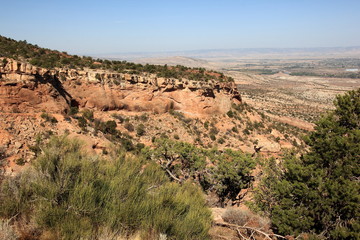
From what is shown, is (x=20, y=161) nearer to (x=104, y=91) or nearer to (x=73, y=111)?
(x=73, y=111)

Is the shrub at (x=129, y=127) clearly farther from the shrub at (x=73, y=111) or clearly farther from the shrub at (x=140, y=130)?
the shrub at (x=73, y=111)

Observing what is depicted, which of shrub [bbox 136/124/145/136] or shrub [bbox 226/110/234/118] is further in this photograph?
shrub [bbox 226/110/234/118]

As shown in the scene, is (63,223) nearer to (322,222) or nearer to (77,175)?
(77,175)

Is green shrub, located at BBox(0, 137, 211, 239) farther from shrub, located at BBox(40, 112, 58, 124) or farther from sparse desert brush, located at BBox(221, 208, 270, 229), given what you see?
shrub, located at BBox(40, 112, 58, 124)

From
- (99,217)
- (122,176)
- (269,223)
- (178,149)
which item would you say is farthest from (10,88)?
(269,223)

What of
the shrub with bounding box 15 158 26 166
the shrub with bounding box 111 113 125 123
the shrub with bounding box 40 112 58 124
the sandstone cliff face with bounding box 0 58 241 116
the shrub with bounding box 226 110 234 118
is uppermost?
the sandstone cliff face with bounding box 0 58 241 116

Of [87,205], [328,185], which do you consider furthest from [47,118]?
[328,185]

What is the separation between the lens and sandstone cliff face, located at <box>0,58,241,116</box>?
17.4 metres

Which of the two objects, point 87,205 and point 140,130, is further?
point 140,130

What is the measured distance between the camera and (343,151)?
9422 mm

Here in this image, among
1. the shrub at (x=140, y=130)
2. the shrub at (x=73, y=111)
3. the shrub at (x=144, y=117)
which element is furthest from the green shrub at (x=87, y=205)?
the shrub at (x=144, y=117)

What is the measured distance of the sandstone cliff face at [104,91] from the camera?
17438mm

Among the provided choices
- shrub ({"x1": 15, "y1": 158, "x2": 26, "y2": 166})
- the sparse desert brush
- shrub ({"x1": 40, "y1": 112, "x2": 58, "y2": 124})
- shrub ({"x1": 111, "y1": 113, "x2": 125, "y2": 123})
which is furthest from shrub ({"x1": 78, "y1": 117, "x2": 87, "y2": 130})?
the sparse desert brush

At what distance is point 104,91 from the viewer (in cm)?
2428
